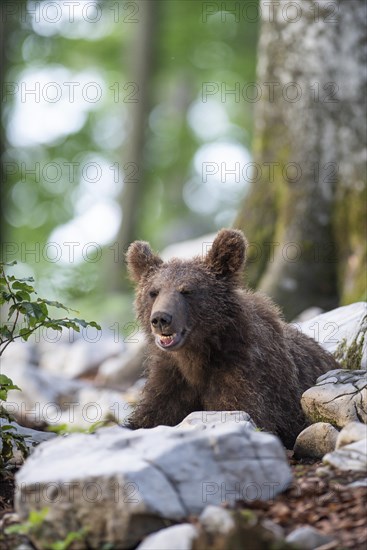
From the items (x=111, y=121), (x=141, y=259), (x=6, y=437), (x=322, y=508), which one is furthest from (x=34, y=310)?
(x=111, y=121)

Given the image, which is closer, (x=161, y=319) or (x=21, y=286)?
(x=21, y=286)

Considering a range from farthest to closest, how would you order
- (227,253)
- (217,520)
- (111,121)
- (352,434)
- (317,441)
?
(111,121) < (227,253) < (317,441) < (352,434) < (217,520)

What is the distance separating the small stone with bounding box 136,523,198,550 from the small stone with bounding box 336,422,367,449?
52.0 inches

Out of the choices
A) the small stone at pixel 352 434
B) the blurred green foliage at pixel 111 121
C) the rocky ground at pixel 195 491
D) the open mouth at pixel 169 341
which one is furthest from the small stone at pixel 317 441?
the blurred green foliage at pixel 111 121

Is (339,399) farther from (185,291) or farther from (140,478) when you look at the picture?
Result: (140,478)

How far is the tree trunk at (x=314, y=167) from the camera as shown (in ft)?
31.4

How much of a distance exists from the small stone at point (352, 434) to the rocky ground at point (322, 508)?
10.3 inches

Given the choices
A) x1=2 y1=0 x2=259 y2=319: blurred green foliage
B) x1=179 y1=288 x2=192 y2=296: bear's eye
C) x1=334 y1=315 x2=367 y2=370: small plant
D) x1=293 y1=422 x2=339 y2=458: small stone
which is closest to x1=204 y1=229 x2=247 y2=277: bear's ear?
x1=179 y1=288 x2=192 y2=296: bear's eye

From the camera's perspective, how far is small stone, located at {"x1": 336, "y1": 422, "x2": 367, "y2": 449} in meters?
4.66

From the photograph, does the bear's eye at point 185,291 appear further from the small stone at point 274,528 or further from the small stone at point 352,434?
the small stone at point 274,528

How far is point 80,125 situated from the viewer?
83.2ft

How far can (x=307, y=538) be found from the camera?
3.64 m

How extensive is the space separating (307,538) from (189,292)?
301cm

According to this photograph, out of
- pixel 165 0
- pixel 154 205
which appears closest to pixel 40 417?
pixel 165 0
